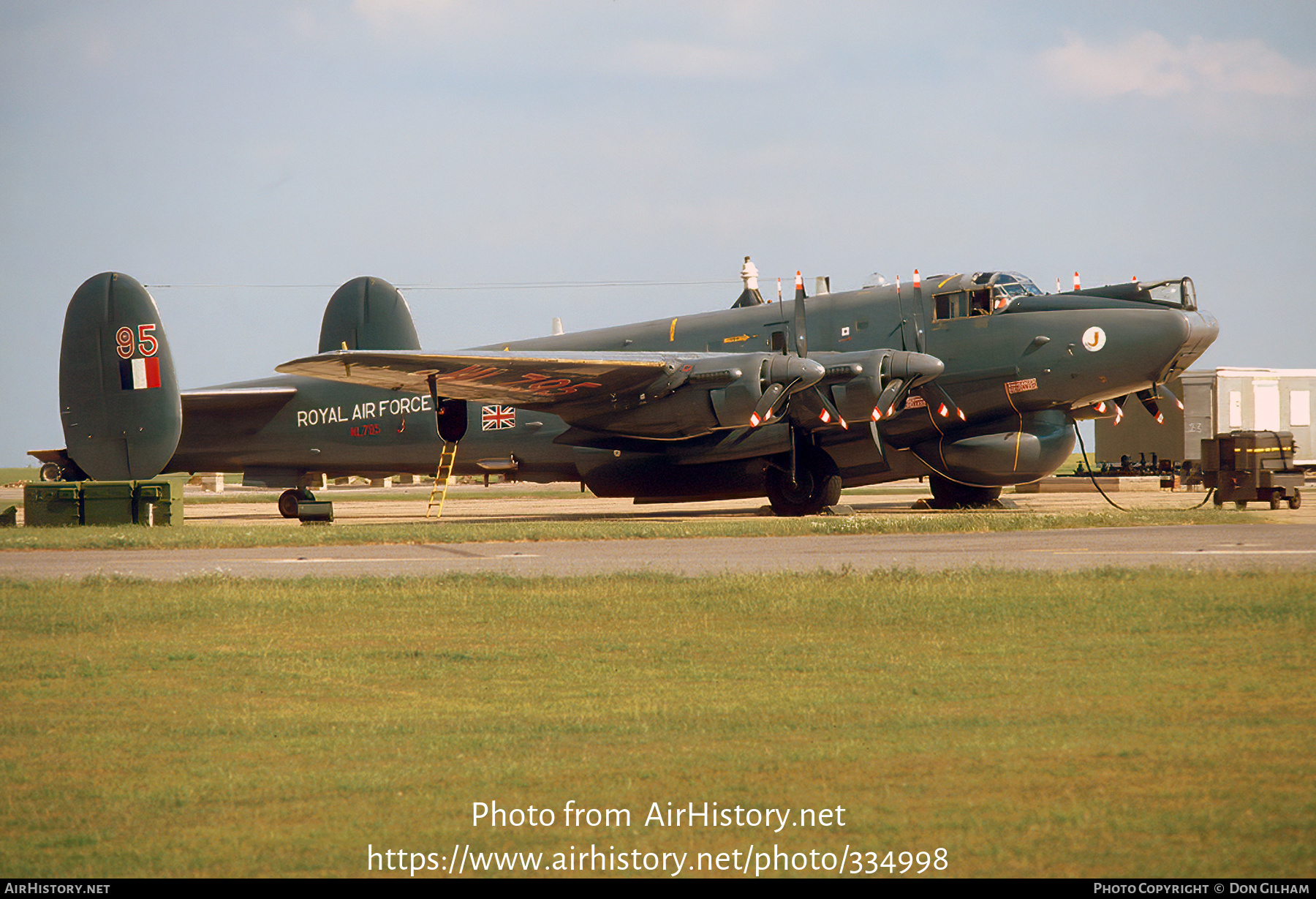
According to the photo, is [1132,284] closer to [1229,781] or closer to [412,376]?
[412,376]

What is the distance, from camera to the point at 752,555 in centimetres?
1520

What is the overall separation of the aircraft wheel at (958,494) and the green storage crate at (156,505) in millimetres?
16981

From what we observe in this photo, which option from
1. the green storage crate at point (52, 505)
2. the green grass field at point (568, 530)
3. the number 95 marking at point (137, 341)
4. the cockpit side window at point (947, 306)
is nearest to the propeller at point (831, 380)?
the cockpit side window at point (947, 306)

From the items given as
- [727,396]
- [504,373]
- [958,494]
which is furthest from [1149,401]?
[504,373]

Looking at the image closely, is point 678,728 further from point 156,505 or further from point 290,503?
point 290,503

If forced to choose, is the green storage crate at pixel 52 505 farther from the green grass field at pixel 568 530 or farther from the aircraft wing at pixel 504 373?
the aircraft wing at pixel 504 373

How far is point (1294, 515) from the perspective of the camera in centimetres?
2139

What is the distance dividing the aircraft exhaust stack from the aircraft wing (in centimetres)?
548

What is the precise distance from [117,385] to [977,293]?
19.9 meters

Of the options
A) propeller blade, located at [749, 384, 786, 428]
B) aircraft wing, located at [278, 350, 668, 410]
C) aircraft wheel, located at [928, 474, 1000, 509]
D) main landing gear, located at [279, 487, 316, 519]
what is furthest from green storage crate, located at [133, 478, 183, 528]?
aircraft wheel, located at [928, 474, 1000, 509]

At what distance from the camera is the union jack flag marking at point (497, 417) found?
88.9 feet

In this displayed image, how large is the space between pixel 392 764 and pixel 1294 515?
21.2 meters

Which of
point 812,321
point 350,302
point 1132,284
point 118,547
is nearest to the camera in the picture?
point 118,547

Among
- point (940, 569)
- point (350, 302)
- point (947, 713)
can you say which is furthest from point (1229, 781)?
point (350, 302)
